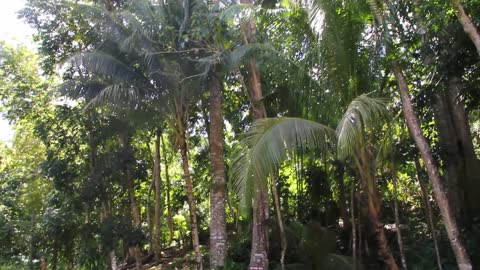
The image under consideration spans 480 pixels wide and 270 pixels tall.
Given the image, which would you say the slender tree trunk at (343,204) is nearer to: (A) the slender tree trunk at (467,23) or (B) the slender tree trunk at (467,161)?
(B) the slender tree trunk at (467,161)

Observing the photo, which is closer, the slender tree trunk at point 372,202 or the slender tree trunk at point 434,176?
the slender tree trunk at point 434,176

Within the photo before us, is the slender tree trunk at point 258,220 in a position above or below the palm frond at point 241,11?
below

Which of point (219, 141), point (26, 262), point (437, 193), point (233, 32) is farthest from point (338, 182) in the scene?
point (26, 262)

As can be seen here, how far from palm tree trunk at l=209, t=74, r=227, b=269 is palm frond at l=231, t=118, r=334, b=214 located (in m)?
3.46

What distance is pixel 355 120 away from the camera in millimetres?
5934

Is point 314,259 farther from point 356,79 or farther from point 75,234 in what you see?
point 75,234

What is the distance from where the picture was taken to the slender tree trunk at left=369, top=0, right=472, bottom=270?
6.19m

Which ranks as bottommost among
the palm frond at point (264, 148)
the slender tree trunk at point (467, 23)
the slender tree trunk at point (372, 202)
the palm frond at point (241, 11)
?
the slender tree trunk at point (372, 202)

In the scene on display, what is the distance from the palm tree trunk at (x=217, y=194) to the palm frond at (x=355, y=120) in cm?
425

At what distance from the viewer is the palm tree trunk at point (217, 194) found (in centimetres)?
969

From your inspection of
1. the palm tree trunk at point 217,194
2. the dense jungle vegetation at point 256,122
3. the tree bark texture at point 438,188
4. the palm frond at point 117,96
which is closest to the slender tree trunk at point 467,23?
the dense jungle vegetation at point 256,122

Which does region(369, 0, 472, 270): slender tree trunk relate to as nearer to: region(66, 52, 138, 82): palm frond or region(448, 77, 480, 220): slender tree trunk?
region(448, 77, 480, 220): slender tree trunk

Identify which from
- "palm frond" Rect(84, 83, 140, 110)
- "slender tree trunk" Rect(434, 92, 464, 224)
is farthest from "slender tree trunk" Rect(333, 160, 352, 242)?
"palm frond" Rect(84, 83, 140, 110)

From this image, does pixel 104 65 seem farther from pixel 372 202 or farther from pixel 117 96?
pixel 372 202
